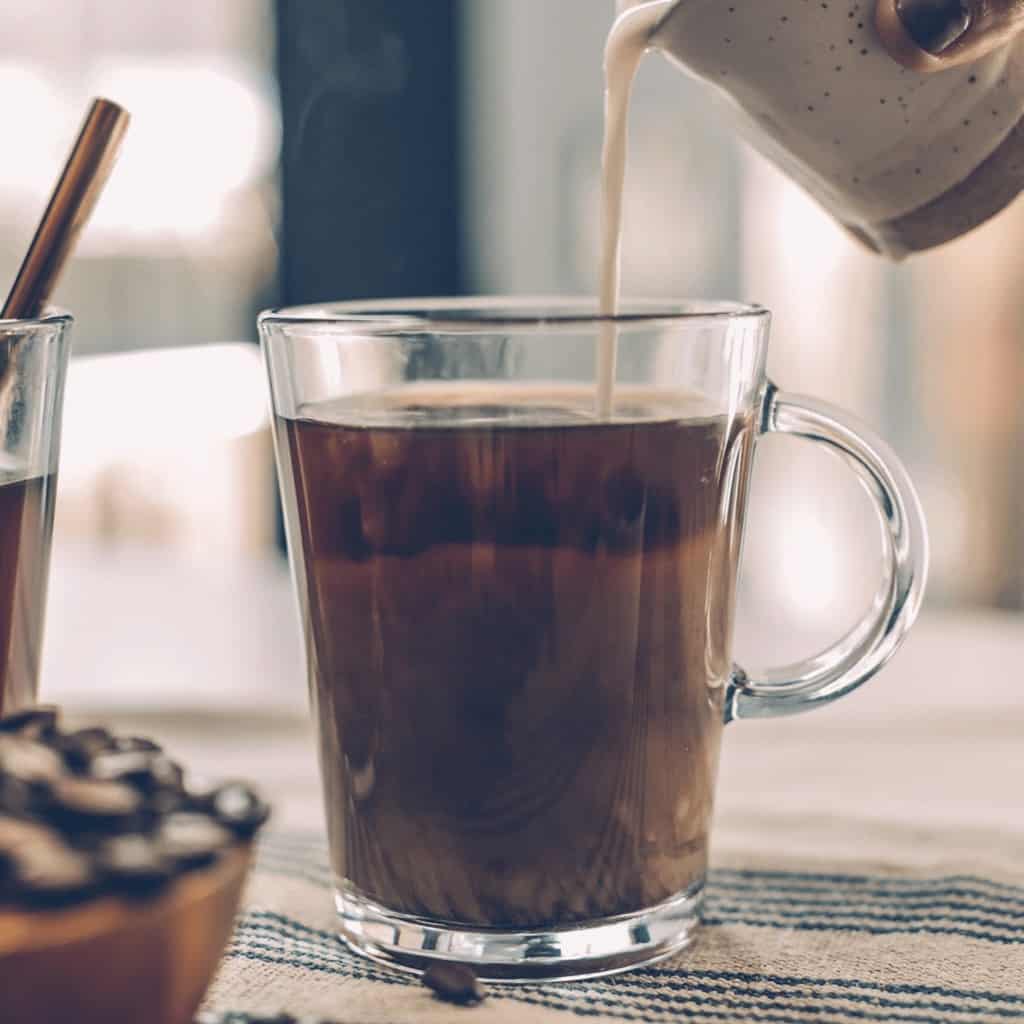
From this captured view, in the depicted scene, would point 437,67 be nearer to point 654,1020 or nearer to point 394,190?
point 394,190

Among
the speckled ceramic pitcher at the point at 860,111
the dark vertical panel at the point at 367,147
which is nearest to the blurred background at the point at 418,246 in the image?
the dark vertical panel at the point at 367,147

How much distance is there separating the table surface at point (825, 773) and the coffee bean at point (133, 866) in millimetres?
180

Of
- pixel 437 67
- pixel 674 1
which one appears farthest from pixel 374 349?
pixel 437 67

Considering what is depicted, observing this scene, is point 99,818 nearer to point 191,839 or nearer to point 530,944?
point 191,839

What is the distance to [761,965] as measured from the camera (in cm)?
70

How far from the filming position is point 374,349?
67 cm

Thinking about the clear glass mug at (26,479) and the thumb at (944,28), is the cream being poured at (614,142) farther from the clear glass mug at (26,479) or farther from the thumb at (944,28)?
the clear glass mug at (26,479)

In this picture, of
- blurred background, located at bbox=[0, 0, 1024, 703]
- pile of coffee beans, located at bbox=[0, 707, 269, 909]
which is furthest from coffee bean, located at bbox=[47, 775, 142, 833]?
blurred background, located at bbox=[0, 0, 1024, 703]

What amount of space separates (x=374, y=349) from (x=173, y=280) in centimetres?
234

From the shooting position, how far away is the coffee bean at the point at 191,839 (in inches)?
19.6

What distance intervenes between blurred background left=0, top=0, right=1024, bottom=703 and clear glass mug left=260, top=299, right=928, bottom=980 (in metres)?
1.93

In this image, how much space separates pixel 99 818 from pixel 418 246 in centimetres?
231

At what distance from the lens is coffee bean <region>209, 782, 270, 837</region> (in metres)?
0.53

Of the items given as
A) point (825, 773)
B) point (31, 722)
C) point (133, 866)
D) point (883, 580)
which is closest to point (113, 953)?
point (133, 866)
